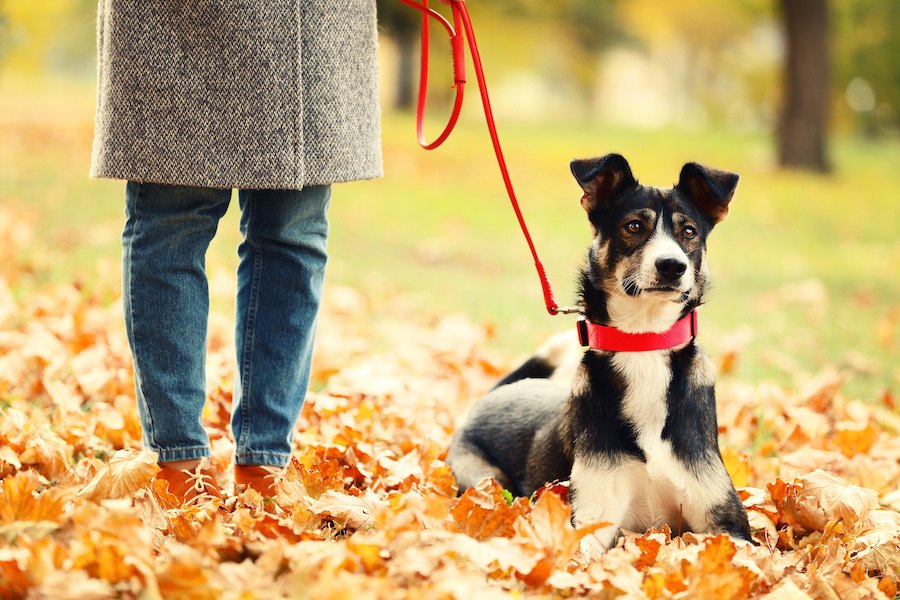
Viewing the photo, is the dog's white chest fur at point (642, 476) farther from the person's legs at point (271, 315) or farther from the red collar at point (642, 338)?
the person's legs at point (271, 315)

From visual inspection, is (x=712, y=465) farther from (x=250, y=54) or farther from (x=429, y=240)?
(x=429, y=240)

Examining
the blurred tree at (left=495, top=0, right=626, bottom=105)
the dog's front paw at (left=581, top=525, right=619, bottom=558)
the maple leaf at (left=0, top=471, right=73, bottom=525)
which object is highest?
the blurred tree at (left=495, top=0, right=626, bottom=105)

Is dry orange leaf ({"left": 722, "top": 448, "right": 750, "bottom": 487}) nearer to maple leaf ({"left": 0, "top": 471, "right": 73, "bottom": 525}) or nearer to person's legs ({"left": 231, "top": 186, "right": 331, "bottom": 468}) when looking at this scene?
person's legs ({"left": 231, "top": 186, "right": 331, "bottom": 468})

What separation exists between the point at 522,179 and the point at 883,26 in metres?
13.9

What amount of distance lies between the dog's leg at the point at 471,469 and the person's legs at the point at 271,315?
2.11ft

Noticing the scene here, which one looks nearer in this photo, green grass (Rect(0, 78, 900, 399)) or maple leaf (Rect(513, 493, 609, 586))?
maple leaf (Rect(513, 493, 609, 586))

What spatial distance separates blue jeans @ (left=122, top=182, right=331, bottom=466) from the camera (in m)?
2.81

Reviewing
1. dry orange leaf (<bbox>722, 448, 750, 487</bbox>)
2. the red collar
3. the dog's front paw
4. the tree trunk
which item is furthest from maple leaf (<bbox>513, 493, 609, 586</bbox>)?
the tree trunk

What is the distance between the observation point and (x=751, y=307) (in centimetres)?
799

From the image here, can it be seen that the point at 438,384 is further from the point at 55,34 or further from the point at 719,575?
the point at 55,34

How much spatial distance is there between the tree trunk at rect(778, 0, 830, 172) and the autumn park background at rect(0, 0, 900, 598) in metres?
0.03

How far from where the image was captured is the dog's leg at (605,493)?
282 cm

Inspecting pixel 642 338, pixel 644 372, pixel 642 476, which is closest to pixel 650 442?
pixel 642 476

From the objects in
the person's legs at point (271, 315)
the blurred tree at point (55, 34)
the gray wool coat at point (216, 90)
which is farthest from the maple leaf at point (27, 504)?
the blurred tree at point (55, 34)
